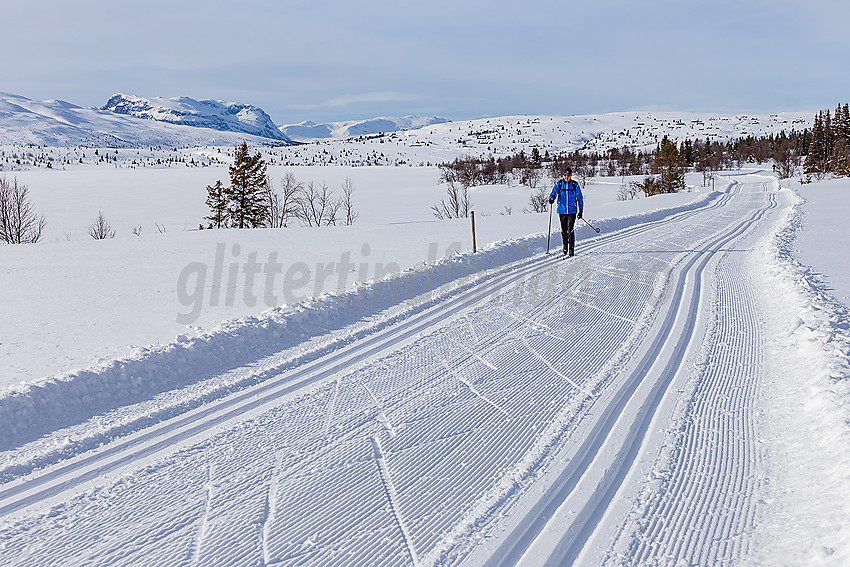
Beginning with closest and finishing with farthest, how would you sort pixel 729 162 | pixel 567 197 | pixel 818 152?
pixel 567 197 < pixel 818 152 < pixel 729 162

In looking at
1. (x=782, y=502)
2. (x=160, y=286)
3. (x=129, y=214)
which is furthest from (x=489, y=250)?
(x=129, y=214)

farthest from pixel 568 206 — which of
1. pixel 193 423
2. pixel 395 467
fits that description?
pixel 193 423

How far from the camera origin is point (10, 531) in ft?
10.3

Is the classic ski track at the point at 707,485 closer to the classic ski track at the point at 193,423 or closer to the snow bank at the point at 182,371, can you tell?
the classic ski track at the point at 193,423

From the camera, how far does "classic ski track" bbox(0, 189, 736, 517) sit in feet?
11.7

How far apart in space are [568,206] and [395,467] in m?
9.65

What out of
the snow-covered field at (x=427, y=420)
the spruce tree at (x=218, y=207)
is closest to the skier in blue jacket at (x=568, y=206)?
the snow-covered field at (x=427, y=420)

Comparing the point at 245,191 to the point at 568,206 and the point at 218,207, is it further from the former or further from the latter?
the point at 568,206

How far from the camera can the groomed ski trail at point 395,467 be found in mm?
3006

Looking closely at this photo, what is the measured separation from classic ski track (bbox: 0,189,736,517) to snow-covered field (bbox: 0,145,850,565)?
2 centimetres

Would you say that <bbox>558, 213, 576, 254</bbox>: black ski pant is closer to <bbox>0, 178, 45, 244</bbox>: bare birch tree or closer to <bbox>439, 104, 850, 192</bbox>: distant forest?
<bbox>0, 178, 45, 244</bbox>: bare birch tree

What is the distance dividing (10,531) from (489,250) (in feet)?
32.8

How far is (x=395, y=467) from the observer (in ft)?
12.3

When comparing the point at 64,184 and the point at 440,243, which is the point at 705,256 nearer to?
the point at 440,243
